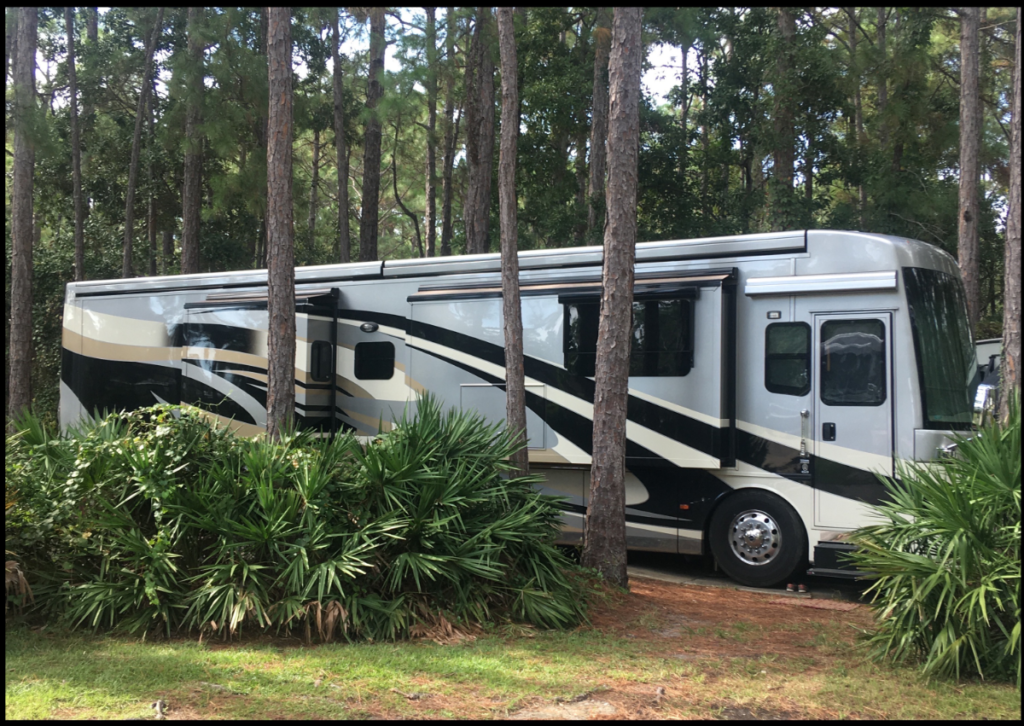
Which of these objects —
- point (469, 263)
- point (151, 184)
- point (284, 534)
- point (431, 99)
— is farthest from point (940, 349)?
point (431, 99)

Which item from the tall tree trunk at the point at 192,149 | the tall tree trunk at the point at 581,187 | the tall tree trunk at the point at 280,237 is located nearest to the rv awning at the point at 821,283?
the tall tree trunk at the point at 280,237

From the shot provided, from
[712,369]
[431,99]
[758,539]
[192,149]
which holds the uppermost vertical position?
[431,99]

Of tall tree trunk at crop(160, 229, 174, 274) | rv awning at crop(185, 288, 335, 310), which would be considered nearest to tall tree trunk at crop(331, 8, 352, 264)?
tall tree trunk at crop(160, 229, 174, 274)

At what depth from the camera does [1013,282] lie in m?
5.75

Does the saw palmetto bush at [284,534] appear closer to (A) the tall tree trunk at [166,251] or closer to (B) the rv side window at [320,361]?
(B) the rv side window at [320,361]

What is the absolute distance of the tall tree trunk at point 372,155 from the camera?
61.9 feet

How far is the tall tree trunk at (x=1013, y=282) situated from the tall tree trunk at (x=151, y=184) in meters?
18.6

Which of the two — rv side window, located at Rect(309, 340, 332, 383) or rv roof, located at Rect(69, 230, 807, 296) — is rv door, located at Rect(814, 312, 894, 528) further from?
rv side window, located at Rect(309, 340, 332, 383)

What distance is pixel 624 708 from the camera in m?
4.62

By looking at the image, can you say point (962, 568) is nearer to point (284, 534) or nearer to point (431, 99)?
point (284, 534)

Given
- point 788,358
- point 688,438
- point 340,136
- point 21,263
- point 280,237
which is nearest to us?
point 280,237

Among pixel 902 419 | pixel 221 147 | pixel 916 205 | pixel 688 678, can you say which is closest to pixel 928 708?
pixel 688 678

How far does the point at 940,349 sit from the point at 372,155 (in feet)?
46.3

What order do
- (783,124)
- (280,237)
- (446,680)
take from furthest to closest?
(783,124) → (280,237) → (446,680)
